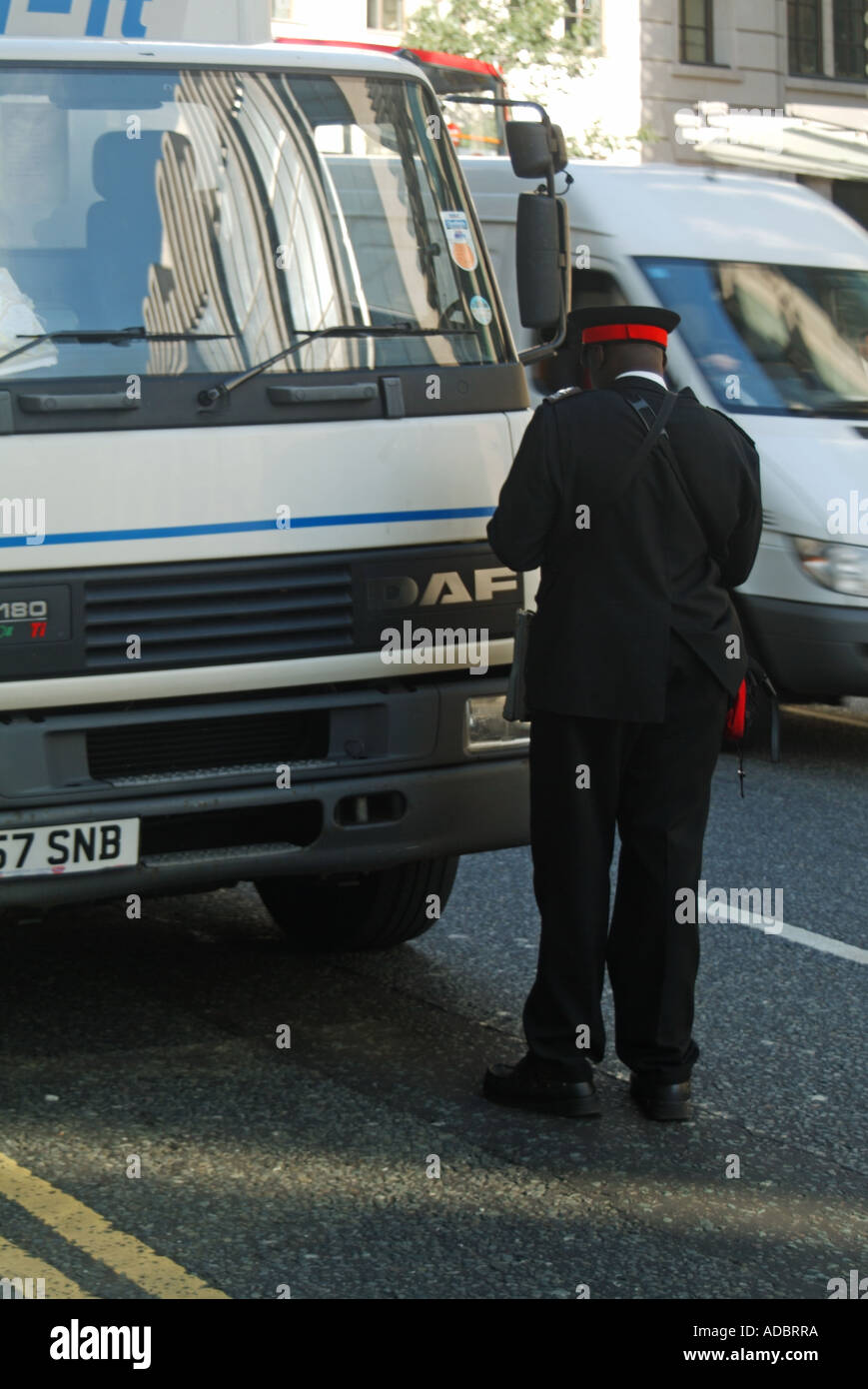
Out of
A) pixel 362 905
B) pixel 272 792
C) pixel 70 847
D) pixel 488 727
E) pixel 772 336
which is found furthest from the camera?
pixel 772 336

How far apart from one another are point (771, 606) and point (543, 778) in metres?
4.28

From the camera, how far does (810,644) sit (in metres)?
9.16

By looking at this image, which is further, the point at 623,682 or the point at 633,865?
the point at 633,865

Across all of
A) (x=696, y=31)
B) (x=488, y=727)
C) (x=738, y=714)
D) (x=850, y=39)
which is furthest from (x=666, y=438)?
(x=850, y=39)

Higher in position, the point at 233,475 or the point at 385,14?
the point at 385,14

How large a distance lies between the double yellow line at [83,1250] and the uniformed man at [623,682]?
1167 mm

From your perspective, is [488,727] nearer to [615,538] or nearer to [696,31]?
[615,538]

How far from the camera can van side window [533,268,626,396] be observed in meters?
10.1

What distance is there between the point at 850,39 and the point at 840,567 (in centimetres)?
2366

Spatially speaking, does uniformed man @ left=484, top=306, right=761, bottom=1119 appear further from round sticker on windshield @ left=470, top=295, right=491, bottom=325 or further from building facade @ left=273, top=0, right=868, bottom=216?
building facade @ left=273, top=0, right=868, bottom=216

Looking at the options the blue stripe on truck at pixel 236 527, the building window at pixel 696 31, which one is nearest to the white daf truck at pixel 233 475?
the blue stripe on truck at pixel 236 527

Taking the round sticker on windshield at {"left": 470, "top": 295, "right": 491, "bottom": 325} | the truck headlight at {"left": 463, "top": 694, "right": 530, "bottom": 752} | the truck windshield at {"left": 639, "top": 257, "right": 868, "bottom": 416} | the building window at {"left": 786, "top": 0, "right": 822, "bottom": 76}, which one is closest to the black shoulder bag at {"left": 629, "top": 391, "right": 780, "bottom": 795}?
the truck headlight at {"left": 463, "top": 694, "right": 530, "bottom": 752}

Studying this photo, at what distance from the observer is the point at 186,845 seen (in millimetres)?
5402

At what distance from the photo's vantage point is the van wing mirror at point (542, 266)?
606 centimetres
